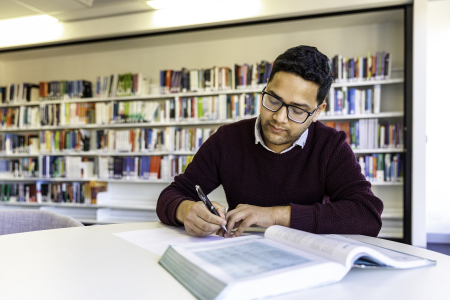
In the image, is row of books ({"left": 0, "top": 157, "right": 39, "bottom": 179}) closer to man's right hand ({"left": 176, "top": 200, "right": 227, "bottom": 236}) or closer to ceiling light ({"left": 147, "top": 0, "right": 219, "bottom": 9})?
ceiling light ({"left": 147, "top": 0, "right": 219, "bottom": 9})

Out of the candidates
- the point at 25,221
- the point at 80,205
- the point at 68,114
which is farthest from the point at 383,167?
the point at 68,114

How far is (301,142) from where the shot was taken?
1.47 metres

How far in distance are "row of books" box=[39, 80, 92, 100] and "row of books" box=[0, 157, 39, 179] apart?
2.75 feet

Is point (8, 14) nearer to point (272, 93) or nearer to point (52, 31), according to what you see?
point (52, 31)

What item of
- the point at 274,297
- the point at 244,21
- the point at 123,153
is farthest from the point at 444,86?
the point at 274,297

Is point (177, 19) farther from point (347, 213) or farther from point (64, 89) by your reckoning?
point (347, 213)

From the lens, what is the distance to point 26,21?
4250 millimetres

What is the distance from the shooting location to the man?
3.75 feet

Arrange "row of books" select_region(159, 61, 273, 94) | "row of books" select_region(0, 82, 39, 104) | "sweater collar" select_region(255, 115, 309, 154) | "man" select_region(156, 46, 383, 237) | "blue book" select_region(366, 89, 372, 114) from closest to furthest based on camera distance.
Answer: "man" select_region(156, 46, 383, 237) → "sweater collar" select_region(255, 115, 309, 154) → "blue book" select_region(366, 89, 372, 114) → "row of books" select_region(159, 61, 273, 94) → "row of books" select_region(0, 82, 39, 104)

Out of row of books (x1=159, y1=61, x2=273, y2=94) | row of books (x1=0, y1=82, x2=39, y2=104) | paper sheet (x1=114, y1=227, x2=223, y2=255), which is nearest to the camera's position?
paper sheet (x1=114, y1=227, x2=223, y2=255)

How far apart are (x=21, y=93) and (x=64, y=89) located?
0.67 meters

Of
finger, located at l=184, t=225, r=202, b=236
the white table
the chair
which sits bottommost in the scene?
the chair

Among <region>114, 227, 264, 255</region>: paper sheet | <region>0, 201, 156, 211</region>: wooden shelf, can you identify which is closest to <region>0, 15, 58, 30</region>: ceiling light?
<region>0, 201, 156, 211</region>: wooden shelf

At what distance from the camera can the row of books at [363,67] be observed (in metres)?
3.63
